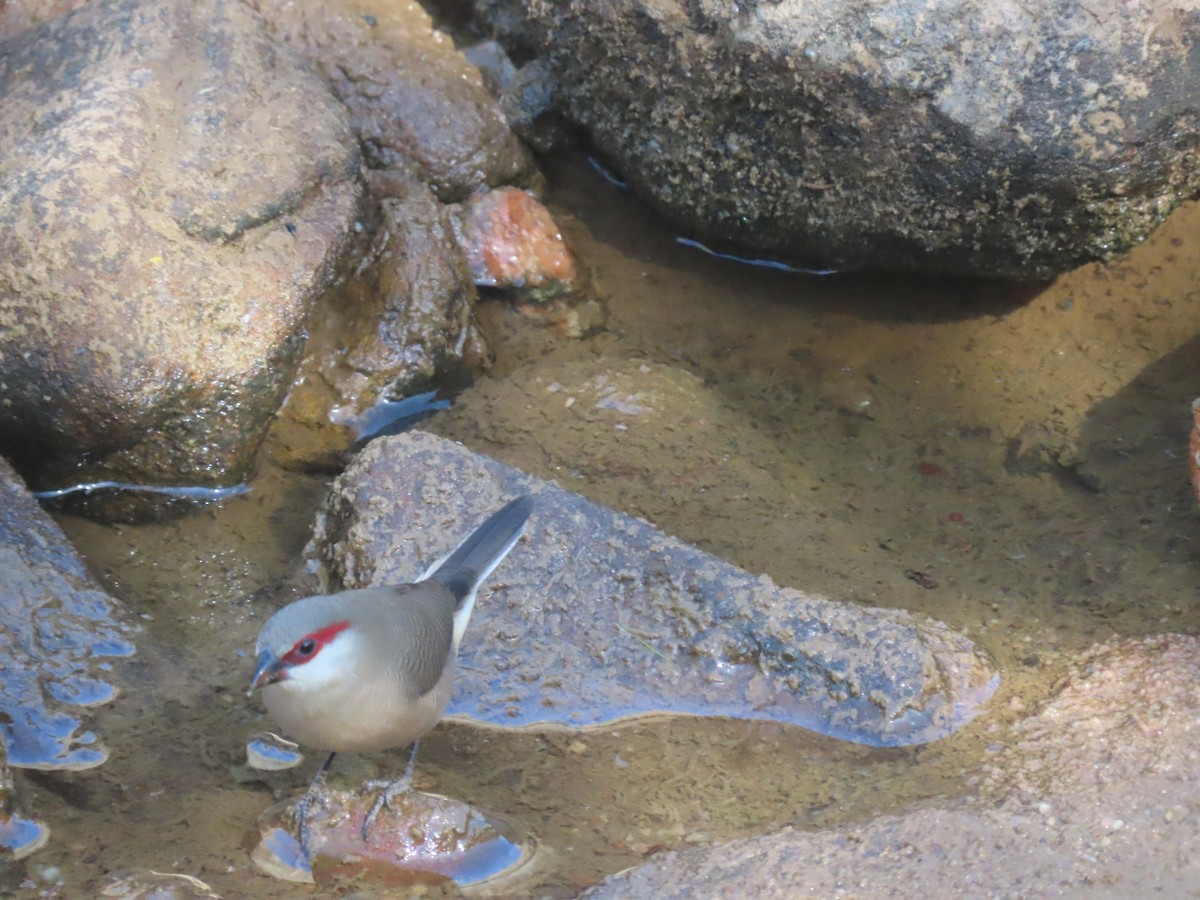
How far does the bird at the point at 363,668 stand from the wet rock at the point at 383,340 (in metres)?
1.73

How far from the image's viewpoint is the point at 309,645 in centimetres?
310

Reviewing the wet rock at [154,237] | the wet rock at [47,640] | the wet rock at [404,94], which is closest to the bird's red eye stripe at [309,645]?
the wet rock at [47,640]

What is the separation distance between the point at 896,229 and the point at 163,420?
10.1 ft

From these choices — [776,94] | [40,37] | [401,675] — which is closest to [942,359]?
[776,94]

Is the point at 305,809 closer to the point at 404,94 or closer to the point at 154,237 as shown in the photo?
the point at 154,237

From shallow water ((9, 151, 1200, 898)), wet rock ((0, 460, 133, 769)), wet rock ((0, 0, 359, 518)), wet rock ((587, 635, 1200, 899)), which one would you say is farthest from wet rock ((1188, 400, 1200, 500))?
wet rock ((0, 460, 133, 769))

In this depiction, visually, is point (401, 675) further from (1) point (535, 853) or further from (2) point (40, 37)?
(2) point (40, 37)

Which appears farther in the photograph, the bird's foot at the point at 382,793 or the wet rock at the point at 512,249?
the wet rock at the point at 512,249

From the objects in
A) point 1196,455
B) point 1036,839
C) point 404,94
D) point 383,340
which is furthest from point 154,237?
point 1196,455

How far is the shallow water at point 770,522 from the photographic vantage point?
348cm

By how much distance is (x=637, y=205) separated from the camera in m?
6.33

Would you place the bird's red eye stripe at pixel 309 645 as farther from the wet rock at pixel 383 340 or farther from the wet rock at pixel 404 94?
the wet rock at pixel 404 94

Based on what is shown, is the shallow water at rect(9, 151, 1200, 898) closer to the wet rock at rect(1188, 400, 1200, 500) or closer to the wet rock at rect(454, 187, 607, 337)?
the wet rock at rect(454, 187, 607, 337)

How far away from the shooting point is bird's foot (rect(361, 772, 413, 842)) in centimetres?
332
